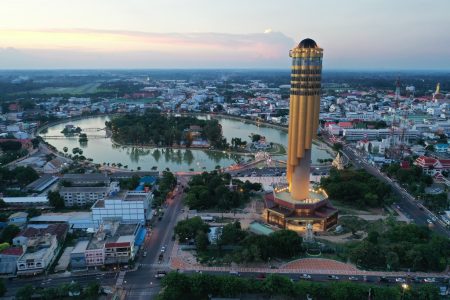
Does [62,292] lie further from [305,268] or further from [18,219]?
[305,268]

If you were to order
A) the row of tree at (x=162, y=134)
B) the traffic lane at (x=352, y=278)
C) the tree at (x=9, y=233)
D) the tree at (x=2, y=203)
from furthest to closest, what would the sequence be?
1. the row of tree at (x=162, y=134)
2. the tree at (x=2, y=203)
3. the tree at (x=9, y=233)
4. the traffic lane at (x=352, y=278)

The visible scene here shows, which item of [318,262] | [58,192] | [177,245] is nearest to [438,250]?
[318,262]

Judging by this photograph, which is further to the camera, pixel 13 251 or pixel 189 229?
pixel 189 229

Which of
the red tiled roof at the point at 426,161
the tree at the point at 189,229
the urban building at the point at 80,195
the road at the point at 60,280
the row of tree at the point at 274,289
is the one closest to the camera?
the row of tree at the point at 274,289

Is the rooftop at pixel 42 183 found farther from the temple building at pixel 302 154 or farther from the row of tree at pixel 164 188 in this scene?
the temple building at pixel 302 154

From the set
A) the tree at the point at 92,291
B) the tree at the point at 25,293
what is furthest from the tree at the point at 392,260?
the tree at the point at 25,293

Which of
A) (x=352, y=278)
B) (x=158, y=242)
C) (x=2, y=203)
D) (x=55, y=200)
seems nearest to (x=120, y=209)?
(x=158, y=242)

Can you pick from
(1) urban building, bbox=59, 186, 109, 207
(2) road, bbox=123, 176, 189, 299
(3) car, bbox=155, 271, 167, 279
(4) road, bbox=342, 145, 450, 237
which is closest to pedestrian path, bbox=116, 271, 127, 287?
(2) road, bbox=123, 176, 189, 299

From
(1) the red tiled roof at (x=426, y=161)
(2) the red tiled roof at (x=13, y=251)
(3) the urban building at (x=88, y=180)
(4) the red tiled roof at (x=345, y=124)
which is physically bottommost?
(2) the red tiled roof at (x=13, y=251)
